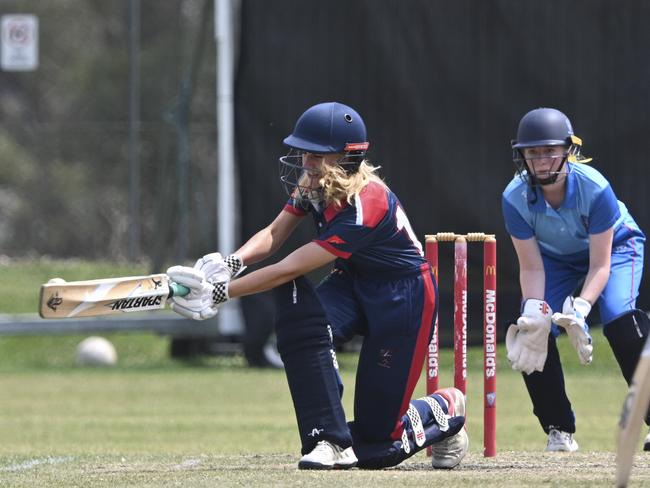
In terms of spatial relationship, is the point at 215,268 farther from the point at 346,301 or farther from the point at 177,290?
the point at 346,301

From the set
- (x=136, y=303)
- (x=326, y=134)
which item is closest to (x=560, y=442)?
(x=326, y=134)

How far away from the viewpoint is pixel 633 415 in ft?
13.1

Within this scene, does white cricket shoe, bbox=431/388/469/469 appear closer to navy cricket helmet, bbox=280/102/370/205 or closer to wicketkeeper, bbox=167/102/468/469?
wicketkeeper, bbox=167/102/468/469

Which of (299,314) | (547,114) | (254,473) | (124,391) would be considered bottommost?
(124,391)

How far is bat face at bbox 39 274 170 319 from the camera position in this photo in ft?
16.9

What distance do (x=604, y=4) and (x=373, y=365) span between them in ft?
20.9

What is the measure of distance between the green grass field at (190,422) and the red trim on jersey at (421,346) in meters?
0.22

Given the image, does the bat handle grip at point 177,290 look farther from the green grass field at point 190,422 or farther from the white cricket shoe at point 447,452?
the white cricket shoe at point 447,452

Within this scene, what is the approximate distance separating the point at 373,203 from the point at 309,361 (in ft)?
2.01

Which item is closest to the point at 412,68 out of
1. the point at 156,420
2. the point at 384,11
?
the point at 384,11

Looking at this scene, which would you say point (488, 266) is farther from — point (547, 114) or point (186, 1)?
point (186, 1)

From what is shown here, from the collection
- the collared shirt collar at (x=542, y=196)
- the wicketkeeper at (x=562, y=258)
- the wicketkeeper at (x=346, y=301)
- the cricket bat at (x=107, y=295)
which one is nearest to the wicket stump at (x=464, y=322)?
the wicketkeeper at (x=562, y=258)

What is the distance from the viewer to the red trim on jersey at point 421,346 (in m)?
5.49

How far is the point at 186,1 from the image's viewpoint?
1791cm
